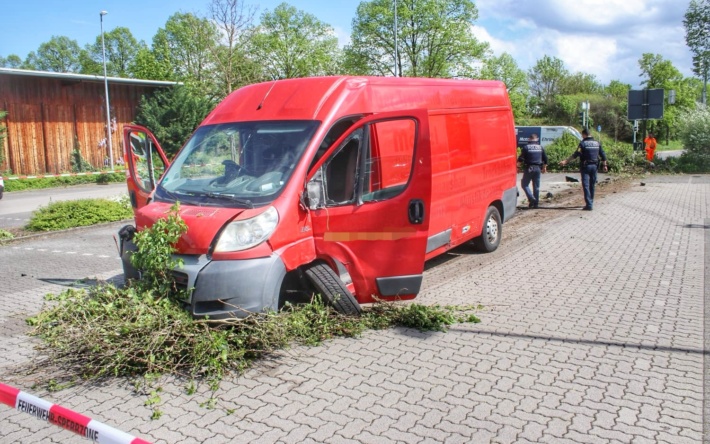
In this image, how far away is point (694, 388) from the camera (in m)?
4.77

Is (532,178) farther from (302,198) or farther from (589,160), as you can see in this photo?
(302,198)

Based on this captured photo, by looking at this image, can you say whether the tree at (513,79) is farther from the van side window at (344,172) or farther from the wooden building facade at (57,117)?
the van side window at (344,172)

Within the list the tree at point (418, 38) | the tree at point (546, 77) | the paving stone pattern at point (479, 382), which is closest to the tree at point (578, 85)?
the tree at point (546, 77)

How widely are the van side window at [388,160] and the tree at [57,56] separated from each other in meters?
77.8

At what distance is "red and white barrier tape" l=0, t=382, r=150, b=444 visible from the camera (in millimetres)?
3004

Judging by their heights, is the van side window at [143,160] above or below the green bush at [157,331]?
above

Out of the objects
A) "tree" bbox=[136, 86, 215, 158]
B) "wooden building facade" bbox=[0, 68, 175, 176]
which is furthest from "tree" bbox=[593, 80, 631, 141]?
"wooden building facade" bbox=[0, 68, 175, 176]

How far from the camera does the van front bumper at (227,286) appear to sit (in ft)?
17.6

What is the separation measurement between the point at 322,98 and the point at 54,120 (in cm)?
2927

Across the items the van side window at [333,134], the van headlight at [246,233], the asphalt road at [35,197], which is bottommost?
the asphalt road at [35,197]

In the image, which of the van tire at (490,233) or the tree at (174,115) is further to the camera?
the tree at (174,115)

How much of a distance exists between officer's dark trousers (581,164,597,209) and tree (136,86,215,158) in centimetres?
1941

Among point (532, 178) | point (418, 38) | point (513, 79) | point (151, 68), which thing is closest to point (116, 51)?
point (151, 68)

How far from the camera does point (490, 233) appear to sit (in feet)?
32.5
